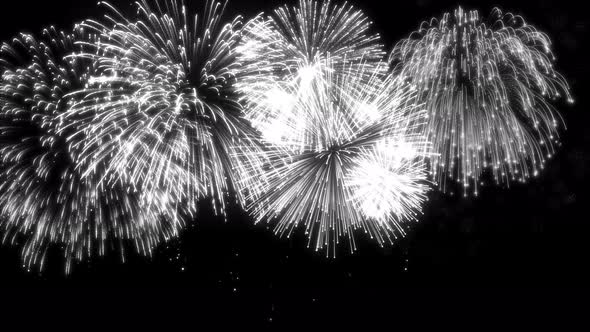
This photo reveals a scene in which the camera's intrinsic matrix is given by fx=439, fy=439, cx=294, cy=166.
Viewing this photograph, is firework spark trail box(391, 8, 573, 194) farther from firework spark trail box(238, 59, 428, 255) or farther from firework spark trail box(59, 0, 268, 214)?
firework spark trail box(59, 0, 268, 214)

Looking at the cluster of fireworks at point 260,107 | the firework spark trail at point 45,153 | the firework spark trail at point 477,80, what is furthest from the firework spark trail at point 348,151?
the firework spark trail at point 45,153

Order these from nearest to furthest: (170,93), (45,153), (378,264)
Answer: (170,93) < (45,153) < (378,264)

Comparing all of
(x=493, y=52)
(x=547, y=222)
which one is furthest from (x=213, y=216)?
(x=547, y=222)

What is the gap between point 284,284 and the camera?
9.24m

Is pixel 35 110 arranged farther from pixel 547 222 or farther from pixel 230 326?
pixel 547 222

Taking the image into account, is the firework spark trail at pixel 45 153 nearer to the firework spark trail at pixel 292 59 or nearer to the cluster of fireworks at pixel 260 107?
the cluster of fireworks at pixel 260 107

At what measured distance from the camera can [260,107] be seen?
16.2 ft

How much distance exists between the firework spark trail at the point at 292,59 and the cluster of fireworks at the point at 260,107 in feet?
0.05

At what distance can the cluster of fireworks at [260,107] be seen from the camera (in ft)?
15.3

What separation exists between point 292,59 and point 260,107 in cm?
64

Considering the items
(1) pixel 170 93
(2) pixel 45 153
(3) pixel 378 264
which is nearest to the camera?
(1) pixel 170 93

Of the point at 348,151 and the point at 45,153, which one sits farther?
the point at 45,153

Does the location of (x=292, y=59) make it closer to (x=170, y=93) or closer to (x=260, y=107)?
(x=260, y=107)

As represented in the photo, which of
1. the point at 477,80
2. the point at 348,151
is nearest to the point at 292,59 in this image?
the point at 348,151
